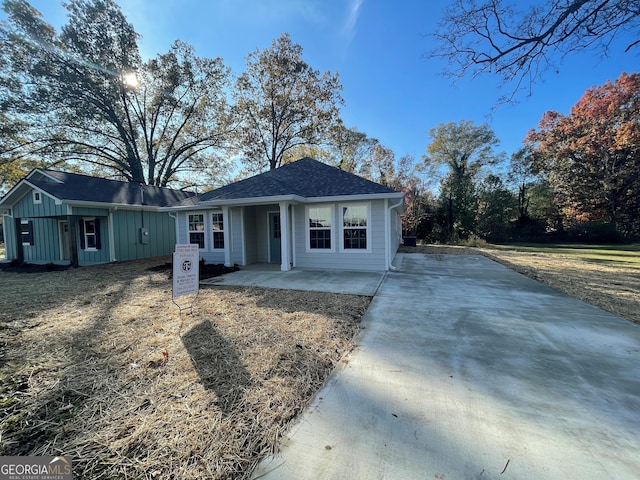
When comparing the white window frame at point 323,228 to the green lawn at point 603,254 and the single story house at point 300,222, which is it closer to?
the single story house at point 300,222

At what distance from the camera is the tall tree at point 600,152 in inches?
801

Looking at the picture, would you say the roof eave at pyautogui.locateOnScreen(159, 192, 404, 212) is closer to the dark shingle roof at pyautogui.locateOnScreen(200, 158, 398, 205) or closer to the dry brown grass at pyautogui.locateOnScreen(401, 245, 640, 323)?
the dark shingle roof at pyautogui.locateOnScreen(200, 158, 398, 205)

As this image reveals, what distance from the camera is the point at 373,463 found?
169 cm

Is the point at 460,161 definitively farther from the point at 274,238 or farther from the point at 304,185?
the point at 274,238

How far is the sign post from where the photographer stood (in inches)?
176

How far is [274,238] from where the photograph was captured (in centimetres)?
1075

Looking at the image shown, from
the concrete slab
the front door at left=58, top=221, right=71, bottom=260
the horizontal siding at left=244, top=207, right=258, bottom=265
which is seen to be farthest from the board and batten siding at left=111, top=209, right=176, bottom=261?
the concrete slab

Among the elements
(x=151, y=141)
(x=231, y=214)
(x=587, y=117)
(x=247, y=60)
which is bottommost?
(x=231, y=214)

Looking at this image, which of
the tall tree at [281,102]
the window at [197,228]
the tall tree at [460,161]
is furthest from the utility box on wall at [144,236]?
the tall tree at [460,161]

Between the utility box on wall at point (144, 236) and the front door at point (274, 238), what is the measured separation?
275 inches

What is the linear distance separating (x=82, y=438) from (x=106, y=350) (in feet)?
5.61

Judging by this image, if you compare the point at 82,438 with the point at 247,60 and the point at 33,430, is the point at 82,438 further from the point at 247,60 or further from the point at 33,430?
the point at 247,60

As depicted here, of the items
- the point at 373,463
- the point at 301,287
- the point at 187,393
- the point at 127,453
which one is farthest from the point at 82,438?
the point at 301,287

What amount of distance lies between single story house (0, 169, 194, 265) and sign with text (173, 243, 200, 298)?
30.3ft
